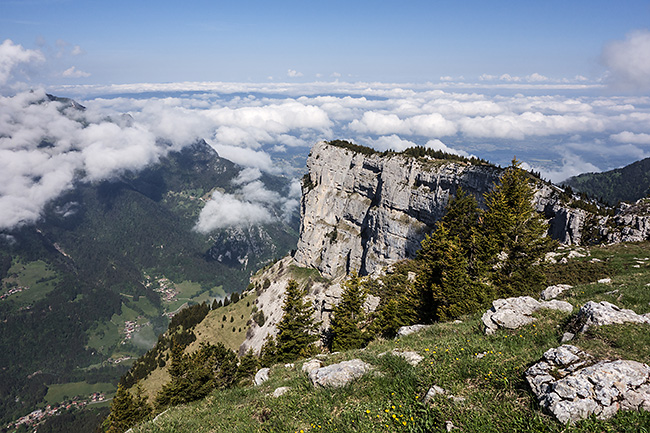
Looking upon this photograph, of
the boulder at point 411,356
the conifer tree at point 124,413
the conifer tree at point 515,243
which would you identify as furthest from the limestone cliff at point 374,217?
the boulder at point 411,356

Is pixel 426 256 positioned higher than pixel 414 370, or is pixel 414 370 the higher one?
pixel 414 370

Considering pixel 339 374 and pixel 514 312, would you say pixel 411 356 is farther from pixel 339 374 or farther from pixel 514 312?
pixel 514 312

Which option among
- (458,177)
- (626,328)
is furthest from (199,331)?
(626,328)

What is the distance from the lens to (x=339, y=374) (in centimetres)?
1334

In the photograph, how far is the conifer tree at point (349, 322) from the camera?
39.5m

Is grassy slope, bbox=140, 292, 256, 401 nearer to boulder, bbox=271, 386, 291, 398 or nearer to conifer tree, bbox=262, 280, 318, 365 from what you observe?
conifer tree, bbox=262, 280, 318, 365

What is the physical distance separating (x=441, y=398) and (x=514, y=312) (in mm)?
9420

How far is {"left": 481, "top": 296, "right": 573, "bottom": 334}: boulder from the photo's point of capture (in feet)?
51.6

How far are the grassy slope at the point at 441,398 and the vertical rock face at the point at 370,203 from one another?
78.9 meters

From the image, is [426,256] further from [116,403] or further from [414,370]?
[116,403]

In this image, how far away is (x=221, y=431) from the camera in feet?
41.8

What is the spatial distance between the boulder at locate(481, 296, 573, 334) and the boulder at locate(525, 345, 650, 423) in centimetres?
704

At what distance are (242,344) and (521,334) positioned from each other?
12616cm

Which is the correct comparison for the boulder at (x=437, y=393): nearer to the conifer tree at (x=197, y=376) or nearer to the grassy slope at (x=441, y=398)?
the grassy slope at (x=441, y=398)
